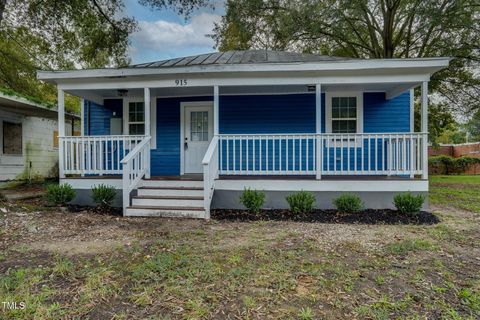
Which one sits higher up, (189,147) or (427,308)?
(189,147)

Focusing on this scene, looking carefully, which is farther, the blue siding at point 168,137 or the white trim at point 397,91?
the blue siding at point 168,137

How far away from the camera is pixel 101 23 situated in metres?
10.6

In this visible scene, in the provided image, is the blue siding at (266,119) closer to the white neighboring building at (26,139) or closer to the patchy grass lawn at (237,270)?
the patchy grass lawn at (237,270)

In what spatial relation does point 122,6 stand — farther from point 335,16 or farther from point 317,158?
point 317,158

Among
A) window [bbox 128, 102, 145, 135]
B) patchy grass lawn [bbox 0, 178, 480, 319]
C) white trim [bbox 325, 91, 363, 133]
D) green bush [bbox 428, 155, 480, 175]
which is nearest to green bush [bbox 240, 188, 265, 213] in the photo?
patchy grass lawn [bbox 0, 178, 480, 319]

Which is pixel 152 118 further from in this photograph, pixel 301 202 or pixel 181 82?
pixel 301 202

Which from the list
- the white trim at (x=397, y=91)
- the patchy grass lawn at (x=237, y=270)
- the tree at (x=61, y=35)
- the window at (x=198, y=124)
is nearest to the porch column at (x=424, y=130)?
the white trim at (x=397, y=91)

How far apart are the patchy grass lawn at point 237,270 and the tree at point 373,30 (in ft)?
29.4

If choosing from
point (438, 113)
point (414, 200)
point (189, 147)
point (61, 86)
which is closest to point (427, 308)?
point (414, 200)

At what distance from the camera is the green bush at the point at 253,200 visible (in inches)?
237

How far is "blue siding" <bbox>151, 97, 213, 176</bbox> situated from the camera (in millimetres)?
8461

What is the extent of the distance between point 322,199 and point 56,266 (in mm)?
4861

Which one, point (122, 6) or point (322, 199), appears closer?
point (322, 199)

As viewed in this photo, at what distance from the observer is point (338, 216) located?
586 cm
